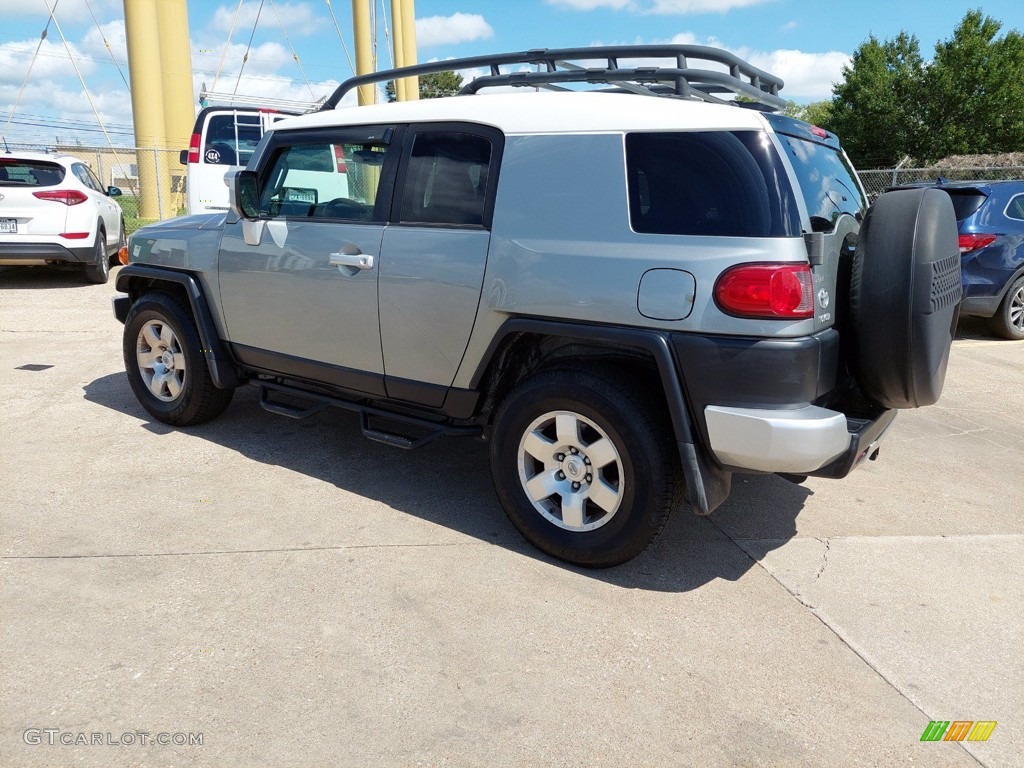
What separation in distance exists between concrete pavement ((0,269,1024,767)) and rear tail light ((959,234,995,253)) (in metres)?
4.19

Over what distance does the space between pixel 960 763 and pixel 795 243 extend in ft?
5.62

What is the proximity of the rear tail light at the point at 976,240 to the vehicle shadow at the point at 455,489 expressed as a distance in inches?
205

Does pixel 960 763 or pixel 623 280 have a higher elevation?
pixel 623 280

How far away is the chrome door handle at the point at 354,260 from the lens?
12.9 feet

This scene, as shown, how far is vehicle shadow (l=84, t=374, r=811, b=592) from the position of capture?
3.57 m

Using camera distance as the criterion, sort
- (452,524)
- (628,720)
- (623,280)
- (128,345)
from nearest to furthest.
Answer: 1. (628,720)
2. (623,280)
3. (452,524)
4. (128,345)

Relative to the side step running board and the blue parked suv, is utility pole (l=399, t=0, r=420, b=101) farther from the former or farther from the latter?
the side step running board

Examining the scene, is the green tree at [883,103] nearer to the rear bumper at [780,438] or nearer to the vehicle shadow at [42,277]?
the vehicle shadow at [42,277]

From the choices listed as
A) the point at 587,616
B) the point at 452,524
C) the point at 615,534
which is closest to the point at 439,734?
the point at 587,616

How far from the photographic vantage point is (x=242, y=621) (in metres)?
3.02

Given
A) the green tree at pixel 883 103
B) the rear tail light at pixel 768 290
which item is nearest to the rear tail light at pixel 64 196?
the rear tail light at pixel 768 290

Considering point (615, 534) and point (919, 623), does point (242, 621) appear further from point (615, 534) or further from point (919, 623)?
point (919, 623)

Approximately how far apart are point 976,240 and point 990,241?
0.14 meters

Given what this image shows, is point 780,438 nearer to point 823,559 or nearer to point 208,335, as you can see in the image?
point 823,559
